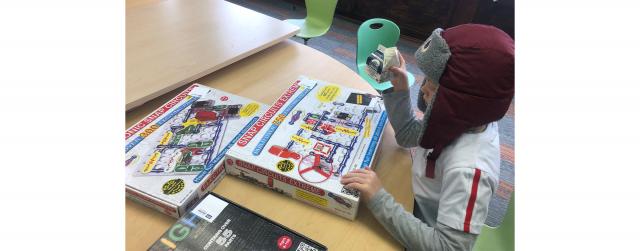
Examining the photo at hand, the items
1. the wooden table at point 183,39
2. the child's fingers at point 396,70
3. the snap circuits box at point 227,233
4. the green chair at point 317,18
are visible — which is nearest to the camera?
the snap circuits box at point 227,233

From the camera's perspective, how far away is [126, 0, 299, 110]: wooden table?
111cm

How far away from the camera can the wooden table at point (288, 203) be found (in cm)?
74

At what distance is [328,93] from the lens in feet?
3.50

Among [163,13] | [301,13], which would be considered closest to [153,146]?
[163,13]

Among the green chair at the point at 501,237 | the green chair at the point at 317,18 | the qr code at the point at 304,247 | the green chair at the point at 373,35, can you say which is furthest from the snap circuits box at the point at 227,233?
the green chair at the point at 317,18

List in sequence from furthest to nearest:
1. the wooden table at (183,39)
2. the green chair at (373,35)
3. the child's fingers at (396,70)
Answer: the green chair at (373,35), the wooden table at (183,39), the child's fingers at (396,70)

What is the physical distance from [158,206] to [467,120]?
691 millimetres

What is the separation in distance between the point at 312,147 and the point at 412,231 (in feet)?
0.98

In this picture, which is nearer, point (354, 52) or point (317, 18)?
point (317, 18)

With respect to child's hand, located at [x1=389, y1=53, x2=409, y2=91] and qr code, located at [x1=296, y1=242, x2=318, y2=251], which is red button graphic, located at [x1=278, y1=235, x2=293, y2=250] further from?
child's hand, located at [x1=389, y1=53, x2=409, y2=91]

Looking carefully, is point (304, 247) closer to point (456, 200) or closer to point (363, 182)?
point (363, 182)

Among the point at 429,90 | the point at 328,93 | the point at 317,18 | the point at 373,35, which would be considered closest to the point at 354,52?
the point at 317,18

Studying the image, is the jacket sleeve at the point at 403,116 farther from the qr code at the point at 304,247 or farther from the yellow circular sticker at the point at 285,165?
the qr code at the point at 304,247
